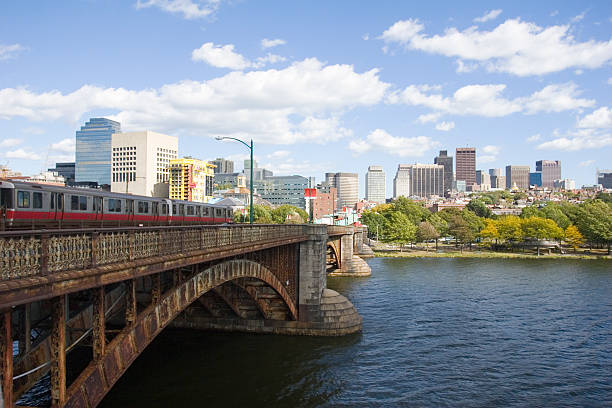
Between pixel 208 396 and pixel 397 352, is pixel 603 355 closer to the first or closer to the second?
Result: pixel 397 352

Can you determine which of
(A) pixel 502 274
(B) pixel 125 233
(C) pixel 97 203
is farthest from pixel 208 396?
(A) pixel 502 274

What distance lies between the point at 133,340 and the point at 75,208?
12933 mm

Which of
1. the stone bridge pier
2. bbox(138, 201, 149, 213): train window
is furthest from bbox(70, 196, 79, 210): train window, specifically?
the stone bridge pier

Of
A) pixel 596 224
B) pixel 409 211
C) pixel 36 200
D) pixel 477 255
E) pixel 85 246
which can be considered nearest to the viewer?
pixel 85 246

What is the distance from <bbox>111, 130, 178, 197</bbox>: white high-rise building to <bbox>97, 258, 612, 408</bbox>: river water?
123173mm

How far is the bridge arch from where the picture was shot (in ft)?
37.6

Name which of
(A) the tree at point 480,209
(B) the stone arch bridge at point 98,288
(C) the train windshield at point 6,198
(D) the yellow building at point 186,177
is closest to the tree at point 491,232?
(A) the tree at point 480,209

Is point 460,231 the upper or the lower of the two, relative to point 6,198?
lower

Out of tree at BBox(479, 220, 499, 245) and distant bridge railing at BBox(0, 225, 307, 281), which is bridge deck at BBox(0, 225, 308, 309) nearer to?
distant bridge railing at BBox(0, 225, 307, 281)

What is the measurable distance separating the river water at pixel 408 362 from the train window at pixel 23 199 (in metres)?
9.93

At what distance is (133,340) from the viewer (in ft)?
44.0

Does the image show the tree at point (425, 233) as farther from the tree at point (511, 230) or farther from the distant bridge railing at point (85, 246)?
the distant bridge railing at point (85, 246)

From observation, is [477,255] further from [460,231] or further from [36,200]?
[36,200]

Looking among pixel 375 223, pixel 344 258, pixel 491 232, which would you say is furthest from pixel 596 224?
pixel 344 258
